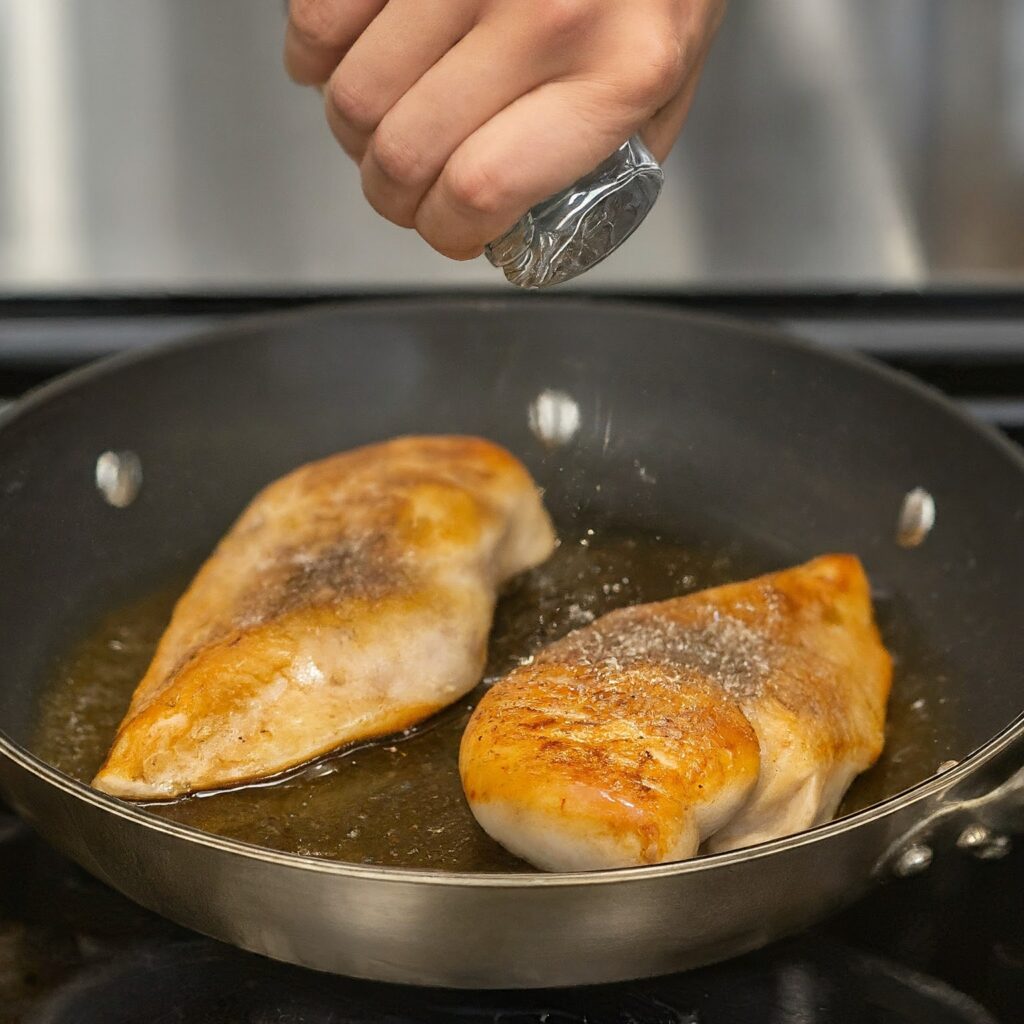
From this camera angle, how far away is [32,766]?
78 cm

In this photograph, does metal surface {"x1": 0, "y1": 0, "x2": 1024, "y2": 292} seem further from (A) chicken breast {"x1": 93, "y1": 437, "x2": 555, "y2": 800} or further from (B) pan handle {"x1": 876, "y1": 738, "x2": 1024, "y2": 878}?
(B) pan handle {"x1": 876, "y1": 738, "x2": 1024, "y2": 878}

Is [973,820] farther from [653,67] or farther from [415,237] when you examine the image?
[415,237]

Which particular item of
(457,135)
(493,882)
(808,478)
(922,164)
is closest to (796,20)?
(922,164)

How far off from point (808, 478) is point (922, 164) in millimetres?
355

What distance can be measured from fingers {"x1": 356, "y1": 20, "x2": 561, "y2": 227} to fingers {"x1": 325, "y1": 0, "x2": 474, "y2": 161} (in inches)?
0.5

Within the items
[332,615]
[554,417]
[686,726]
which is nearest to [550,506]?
[554,417]

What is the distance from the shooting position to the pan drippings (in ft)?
2.99

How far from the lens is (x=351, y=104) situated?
809 mm

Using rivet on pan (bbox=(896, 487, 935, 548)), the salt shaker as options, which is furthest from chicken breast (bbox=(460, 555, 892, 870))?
the salt shaker

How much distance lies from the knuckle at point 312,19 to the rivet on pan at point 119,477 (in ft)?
1.77

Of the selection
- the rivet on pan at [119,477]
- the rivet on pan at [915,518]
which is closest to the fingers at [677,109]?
the rivet on pan at [915,518]

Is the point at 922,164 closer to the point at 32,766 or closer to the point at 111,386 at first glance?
the point at 111,386

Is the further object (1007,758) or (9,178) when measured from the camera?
(9,178)

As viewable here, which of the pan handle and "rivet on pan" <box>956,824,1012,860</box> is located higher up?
the pan handle
